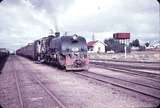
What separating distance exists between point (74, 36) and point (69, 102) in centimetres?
1411

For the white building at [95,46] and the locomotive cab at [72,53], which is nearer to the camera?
the locomotive cab at [72,53]

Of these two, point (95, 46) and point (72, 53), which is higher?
point (95, 46)

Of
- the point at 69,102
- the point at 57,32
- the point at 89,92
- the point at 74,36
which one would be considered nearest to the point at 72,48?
the point at 74,36

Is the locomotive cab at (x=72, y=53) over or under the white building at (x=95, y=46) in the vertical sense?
under

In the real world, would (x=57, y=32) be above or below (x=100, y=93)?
above

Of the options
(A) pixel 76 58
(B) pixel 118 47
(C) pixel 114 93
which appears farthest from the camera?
(B) pixel 118 47

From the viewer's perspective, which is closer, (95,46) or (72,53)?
(72,53)

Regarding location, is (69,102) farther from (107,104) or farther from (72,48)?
(72,48)

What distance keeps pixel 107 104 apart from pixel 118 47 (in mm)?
110167

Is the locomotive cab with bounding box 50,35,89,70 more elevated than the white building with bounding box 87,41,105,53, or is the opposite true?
the white building with bounding box 87,41,105,53

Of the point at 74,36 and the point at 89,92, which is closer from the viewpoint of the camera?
the point at 89,92

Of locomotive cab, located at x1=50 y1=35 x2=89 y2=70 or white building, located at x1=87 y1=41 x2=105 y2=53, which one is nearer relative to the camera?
locomotive cab, located at x1=50 y1=35 x2=89 y2=70

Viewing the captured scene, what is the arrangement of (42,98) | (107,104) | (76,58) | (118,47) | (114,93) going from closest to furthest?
1. (107,104)
2. (42,98)
3. (114,93)
4. (76,58)
5. (118,47)

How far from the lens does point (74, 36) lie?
23500 mm
